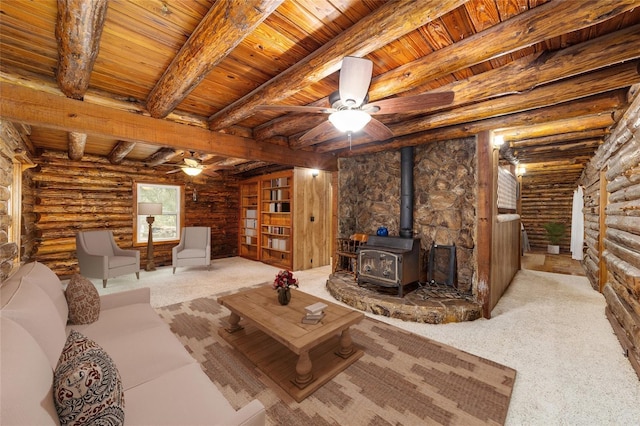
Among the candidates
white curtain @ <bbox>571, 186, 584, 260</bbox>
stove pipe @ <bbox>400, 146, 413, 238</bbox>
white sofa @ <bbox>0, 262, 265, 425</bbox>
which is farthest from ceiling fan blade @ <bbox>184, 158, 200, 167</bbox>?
white curtain @ <bbox>571, 186, 584, 260</bbox>

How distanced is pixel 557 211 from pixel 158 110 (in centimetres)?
1129

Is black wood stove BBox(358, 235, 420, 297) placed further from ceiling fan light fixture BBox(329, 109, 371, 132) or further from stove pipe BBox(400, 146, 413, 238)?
ceiling fan light fixture BBox(329, 109, 371, 132)

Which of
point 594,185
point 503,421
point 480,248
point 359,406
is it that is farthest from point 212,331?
point 594,185

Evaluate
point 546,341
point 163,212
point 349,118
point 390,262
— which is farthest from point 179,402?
point 163,212

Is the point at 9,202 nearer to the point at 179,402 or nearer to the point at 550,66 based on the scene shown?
the point at 179,402

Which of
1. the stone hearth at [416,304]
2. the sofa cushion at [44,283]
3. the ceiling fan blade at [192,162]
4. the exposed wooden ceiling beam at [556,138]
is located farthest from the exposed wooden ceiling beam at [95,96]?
the exposed wooden ceiling beam at [556,138]

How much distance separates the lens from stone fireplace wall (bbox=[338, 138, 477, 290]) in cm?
365

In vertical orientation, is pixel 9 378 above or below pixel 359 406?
above

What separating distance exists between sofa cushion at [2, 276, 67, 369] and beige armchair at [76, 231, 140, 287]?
332 centimetres

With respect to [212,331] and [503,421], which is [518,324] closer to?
[503,421]

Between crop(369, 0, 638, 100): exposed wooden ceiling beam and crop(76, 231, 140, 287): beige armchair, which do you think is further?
crop(76, 231, 140, 287): beige armchair

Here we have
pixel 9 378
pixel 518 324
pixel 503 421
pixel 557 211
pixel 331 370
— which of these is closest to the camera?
pixel 9 378

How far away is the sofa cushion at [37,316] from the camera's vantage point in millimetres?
1204

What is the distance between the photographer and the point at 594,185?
15.3 feet
